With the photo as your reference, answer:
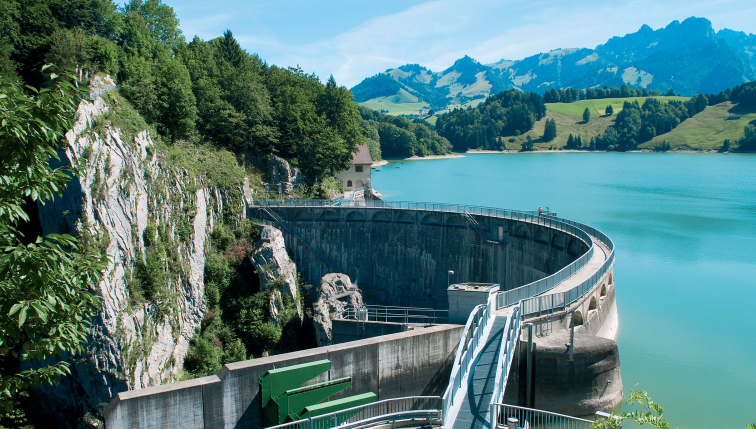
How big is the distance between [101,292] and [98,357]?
11.4 ft

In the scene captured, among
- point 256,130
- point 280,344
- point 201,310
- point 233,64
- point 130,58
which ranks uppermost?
point 233,64

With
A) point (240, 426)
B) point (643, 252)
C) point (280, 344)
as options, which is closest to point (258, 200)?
point (280, 344)

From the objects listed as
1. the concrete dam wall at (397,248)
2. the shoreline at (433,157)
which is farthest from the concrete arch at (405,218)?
the shoreline at (433,157)

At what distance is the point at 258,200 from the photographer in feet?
154

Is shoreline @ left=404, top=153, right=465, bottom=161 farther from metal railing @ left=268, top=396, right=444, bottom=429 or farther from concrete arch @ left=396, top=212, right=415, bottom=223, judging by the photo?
metal railing @ left=268, top=396, right=444, bottom=429

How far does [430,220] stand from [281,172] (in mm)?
16891

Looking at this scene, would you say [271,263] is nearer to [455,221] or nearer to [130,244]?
[130,244]

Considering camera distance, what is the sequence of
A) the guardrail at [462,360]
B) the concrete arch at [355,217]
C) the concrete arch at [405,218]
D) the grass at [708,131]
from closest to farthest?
the guardrail at [462,360], the concrete arch at [405,218], the concrete arch at [355,217], the grass at [708,131]

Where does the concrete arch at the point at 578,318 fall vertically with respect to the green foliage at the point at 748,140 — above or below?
A: below

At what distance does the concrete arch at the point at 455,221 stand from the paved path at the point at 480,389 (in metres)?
23.1

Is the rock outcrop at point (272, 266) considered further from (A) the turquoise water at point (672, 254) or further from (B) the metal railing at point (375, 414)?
(A) the turquoise water at point (672, 254)

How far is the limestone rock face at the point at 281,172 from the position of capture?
5319 cm

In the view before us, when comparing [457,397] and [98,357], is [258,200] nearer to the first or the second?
[98,357]

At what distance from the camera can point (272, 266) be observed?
131 feet
